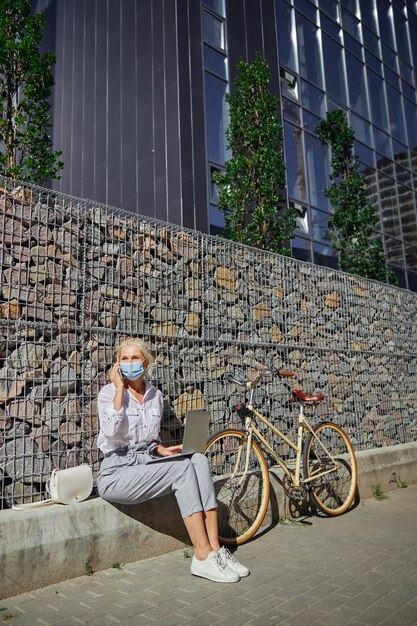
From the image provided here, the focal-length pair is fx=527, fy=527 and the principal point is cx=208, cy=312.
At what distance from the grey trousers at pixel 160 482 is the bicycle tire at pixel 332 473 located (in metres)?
1.72

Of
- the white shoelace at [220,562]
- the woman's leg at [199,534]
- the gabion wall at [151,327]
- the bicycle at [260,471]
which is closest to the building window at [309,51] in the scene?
the gabion wall at [151,327]

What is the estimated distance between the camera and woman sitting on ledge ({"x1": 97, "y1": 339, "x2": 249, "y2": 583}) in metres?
3.69

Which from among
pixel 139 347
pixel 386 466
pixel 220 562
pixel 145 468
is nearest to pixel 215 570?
pixel 220 562

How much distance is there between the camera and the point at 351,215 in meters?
12.5

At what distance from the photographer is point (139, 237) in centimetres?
504

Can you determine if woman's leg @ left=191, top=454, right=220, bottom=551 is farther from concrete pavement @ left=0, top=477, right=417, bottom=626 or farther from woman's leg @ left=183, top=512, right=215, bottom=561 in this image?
concrete pavement @ left=0, top=477, right=417, bottom=626

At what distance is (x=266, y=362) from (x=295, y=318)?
854mm

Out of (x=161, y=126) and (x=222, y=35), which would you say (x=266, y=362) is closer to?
(x=161, y=126)

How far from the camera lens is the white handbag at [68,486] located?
372 cm

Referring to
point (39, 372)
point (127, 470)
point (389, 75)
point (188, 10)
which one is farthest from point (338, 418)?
point (389, 75)

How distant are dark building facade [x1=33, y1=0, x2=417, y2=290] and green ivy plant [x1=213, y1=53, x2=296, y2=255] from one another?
8.94ft

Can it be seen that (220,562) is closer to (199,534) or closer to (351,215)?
(199,534)

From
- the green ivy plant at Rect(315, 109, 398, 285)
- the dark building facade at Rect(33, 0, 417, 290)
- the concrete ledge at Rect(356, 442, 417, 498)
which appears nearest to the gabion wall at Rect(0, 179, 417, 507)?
the concrete ledge at Rect(356, 442, 417, 498)

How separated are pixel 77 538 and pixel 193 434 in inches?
42.8
